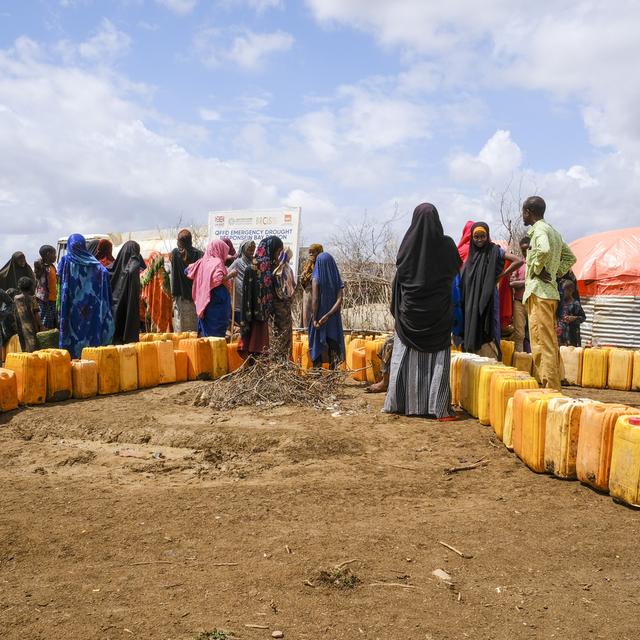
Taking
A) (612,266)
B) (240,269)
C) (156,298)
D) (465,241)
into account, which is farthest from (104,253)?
(612,266)

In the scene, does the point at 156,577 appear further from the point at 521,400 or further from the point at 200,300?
the point at 200,300

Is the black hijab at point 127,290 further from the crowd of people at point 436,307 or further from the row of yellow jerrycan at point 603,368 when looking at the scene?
the row of yellow jerrycan at point 603,368

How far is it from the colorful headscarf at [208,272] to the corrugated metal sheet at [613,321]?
885 centimetres

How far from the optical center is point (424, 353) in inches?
251

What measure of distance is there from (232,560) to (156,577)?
0.36m

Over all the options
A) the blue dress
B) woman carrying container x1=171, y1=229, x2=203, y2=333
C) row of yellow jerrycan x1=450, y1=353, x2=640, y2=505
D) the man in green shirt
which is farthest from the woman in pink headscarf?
row of yellow jerrycan x1=450, y1=353, x2=640, y2=505

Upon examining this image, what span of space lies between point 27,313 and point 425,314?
534 centimetres

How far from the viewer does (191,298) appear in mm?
10445

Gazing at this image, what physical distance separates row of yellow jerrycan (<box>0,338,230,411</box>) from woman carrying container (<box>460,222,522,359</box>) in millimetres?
3192

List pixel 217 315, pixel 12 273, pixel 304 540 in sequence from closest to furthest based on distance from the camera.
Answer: pixel 304 540 → pixel 217 315 → pixel 12 273

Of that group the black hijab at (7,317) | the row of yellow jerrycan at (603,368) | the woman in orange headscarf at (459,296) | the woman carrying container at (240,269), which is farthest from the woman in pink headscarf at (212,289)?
the row of yellow jerrycan at (603,368)

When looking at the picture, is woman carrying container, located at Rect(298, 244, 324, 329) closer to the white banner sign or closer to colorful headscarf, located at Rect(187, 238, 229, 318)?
colorful headscarf, located at Rect(187, 238, 229, 318)

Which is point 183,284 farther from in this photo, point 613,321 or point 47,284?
point 613,321

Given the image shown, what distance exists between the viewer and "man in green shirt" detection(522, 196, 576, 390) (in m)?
6.34
